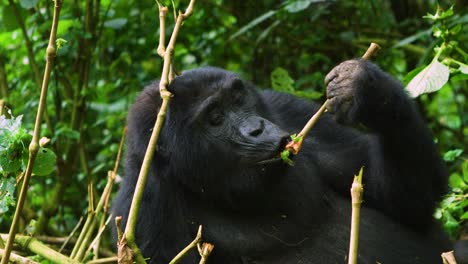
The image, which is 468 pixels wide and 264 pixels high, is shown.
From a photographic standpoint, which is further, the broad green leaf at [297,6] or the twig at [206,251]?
the broad green leaf at [297,6]

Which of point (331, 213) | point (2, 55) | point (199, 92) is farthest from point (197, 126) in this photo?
point (2, 55)

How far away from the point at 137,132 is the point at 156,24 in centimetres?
193

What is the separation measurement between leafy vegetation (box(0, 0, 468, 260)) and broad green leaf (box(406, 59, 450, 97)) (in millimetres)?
791

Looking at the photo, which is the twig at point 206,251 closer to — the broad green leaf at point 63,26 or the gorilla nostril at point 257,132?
the gorilla nostril at point 257,132

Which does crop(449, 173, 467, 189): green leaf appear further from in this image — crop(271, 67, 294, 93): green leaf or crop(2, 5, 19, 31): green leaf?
crop(2, 5, 19, 31): green leaf

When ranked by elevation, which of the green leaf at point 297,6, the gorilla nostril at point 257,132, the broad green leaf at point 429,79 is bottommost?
the gorilla nostril at point 257,132

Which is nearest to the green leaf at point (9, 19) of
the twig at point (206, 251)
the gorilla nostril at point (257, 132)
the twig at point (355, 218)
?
the gorilla nostril at point (257, 132)

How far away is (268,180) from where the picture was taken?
11.6ft

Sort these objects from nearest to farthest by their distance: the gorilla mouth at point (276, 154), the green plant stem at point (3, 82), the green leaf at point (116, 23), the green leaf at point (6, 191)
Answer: the green leaf at point (6, 191) → the gorilla mouth at point (276, 154) → the green leaf at point (116, 23) → the green plant stem at point (3, 82)

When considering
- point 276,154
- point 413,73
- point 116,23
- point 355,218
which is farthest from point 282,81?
point 355,218

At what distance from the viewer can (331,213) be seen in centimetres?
396

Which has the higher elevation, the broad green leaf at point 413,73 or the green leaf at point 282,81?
the broad green leaf at point 413,73

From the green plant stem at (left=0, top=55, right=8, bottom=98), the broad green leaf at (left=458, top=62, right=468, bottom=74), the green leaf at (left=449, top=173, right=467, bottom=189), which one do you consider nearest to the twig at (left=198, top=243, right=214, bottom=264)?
the broad green leaf at (left=458, top=62, right=468, bottom=74)

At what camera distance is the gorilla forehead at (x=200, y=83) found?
364 cm
